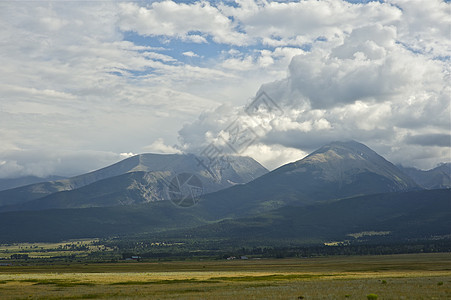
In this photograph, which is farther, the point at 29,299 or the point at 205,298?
the point at 29,299

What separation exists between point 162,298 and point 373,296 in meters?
29.6

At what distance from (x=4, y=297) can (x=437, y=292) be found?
220 feet

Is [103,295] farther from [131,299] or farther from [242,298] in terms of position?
[242,298]

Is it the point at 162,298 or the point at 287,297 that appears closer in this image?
the point at 287,297

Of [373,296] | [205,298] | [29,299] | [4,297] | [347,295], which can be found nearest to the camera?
[373,296]

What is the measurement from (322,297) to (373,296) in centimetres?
730

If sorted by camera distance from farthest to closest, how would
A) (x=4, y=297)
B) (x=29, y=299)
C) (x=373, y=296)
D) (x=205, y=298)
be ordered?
1. (x=4, y=297)
2. (x=29, y=299)
3. (x=205, y=298)
4. (x=373, y=296)

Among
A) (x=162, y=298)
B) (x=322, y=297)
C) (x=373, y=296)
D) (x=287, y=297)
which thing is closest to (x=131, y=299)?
(x=162, y=298)

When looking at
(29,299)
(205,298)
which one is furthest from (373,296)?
(29,299)

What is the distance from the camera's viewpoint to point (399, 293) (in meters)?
61.2

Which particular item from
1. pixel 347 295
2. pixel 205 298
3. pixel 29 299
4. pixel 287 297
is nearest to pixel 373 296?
pixel 347 295

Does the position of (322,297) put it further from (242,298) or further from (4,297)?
(4,297)

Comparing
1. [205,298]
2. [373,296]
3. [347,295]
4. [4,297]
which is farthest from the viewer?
[4,297]

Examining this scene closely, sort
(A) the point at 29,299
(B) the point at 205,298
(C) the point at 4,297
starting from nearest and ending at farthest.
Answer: (B) the point at 205,298 < (A) the point at 29,299 < (C) the point at 4,297
